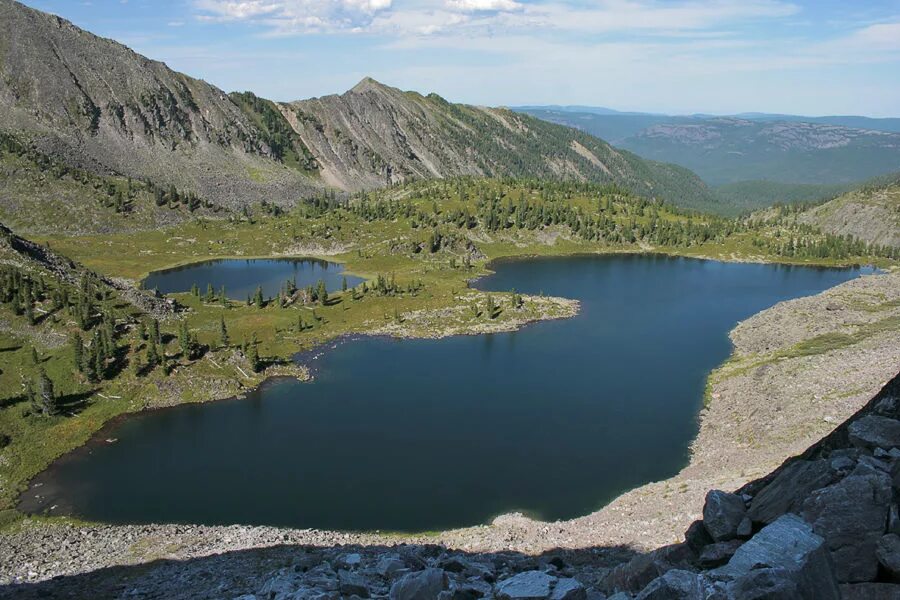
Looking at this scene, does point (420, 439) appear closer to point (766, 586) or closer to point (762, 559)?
point (762, 559)

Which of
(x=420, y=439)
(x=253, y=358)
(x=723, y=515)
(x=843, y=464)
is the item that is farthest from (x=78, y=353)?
(x=843, y=464)

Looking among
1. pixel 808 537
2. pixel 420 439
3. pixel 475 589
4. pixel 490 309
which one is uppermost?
pixel 808 537

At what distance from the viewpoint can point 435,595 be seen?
2097 cm

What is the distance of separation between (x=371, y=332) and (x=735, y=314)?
75.1 m

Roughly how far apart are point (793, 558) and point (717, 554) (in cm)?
438

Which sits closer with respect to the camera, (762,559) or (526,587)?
(762,559)

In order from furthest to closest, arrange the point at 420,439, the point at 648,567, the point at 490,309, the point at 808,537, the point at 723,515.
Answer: the point at 490,309 → the point at 420,439 → the point at 648,567 → the point at 723,515 → the point at 808,537

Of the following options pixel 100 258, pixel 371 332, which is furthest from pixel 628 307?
pixel 100 258

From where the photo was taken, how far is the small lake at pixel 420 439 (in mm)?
56531

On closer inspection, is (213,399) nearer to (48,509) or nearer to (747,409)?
(48,509)

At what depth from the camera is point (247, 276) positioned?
161125mm

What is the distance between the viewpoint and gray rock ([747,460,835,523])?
19.5 meters

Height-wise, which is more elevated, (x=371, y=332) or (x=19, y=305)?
(x=19, y=305)

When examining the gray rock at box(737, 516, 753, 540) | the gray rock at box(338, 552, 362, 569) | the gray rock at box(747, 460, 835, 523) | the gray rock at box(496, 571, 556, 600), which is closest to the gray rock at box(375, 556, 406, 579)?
the gray rock at box(338, 552, 362, 569)
